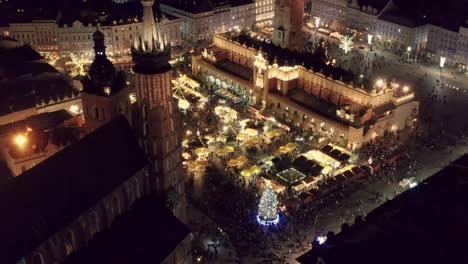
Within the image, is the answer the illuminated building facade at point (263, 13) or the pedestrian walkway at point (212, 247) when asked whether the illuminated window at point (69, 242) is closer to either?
the pedestrian walkway at point (212, 247)

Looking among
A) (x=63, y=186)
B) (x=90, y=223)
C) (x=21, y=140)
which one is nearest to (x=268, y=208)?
(x=90, y=223)

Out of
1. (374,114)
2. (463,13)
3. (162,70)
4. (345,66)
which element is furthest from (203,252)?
(463,13)

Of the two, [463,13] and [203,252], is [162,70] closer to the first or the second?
[203,252]

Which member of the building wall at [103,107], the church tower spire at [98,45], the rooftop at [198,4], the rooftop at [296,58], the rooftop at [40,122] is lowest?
the rooftop at [40,122]

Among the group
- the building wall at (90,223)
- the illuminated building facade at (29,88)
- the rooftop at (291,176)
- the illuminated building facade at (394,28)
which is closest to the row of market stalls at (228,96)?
the illuminated building facade at (29,88)

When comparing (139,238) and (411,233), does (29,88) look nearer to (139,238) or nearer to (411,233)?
(139,238)

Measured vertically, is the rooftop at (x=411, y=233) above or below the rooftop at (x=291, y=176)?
above

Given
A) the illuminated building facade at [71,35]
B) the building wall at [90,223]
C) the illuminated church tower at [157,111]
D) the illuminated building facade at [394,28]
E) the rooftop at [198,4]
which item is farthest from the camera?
the rooftop at [198,4]
